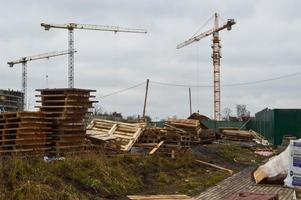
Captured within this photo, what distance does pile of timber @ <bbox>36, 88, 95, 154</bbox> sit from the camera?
15.7 m

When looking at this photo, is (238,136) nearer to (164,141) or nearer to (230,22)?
(164,141)

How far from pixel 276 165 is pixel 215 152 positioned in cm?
851

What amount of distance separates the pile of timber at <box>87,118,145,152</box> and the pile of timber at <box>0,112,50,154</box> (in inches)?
126

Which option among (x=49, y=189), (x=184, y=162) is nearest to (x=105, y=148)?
(x=184, y=162)

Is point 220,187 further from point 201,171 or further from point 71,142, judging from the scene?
point 71,142

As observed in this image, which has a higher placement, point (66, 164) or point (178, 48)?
point (178, 48)

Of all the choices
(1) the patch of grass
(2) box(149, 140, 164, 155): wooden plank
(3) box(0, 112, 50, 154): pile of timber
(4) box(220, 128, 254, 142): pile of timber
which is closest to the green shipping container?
(4) box(220, 128, 254, 142): pile of timber

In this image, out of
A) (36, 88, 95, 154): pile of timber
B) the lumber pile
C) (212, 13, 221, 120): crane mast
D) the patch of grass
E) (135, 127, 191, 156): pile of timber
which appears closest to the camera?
the patch of grass

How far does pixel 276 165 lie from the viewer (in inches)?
597

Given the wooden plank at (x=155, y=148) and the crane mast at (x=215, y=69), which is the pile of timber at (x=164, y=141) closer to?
the wooden plank at (x=155, y=148)

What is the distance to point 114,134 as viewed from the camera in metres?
20.0

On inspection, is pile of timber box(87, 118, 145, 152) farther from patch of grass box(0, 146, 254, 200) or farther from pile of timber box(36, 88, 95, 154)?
pile of timber box(36, 88, 95, 154)

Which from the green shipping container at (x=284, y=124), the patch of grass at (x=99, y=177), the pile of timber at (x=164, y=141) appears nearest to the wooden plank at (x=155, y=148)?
the pile of timber at (x=164, y=141)

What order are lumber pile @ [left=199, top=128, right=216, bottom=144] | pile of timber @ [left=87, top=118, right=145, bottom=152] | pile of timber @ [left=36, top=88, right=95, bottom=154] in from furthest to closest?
lumber pile @ [left=199, top=128, right=216, bottom=144] → pile of timber @ [left=87, top=118, right=145, bottom=152] → pile of timber @ [left=36, top=88, right=95, bottom=154]
